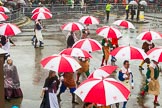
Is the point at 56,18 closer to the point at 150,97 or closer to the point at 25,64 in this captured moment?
the point at 25,64

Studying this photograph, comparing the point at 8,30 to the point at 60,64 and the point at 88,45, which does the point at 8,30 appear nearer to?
the point at 88,45

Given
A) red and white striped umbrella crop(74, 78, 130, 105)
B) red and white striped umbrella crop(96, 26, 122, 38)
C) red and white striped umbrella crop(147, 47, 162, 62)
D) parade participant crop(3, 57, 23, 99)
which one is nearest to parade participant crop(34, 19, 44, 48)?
red and white striped umbrella crop(96, 26, 122, 38)

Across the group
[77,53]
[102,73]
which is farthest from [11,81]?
[102,73]

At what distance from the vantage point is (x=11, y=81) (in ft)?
40.7

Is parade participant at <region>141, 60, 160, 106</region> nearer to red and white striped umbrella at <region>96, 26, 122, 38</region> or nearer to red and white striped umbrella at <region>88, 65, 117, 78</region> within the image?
red and white striped umbrella at <region>88, 65, 117, 78</region>

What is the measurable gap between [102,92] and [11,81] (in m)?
5.01

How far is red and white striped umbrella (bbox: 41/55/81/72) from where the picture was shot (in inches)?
418

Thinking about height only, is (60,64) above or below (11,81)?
above

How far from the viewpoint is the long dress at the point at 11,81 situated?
12.2 metres

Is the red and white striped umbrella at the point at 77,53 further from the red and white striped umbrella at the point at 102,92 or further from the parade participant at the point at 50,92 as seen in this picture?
the red and white striped umbrella at the point at 102,92

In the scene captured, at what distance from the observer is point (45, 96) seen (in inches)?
420

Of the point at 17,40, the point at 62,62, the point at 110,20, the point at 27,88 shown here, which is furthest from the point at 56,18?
the point at 62,62

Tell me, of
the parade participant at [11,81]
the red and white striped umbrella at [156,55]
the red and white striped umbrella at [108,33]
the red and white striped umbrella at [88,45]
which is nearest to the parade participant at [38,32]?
the red and white striped umbrella at [108,33]

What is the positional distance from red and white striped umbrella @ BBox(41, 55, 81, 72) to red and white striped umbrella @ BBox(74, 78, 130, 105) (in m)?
2.27
